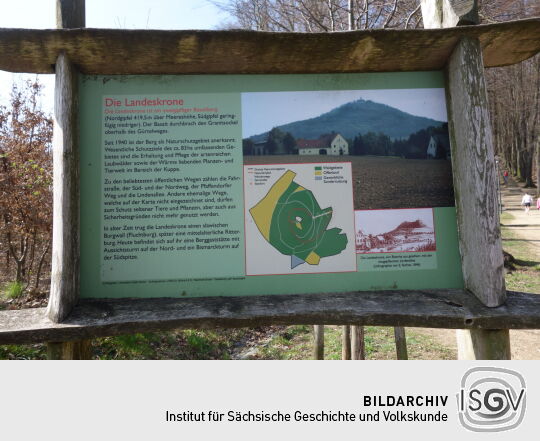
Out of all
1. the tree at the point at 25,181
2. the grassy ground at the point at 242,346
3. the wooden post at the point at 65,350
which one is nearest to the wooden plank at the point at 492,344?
the wooden post at the point at 65,350

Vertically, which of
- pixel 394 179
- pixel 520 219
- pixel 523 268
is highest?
pixel 520 219

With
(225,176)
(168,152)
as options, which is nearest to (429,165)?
(225,176)

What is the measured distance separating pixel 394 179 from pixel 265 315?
3.78 ft

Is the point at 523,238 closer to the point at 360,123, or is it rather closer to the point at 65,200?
the point at 360,123

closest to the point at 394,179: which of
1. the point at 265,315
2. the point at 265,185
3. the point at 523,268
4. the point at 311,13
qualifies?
the point at 265,185

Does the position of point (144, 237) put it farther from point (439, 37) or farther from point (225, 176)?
point (439, 37)

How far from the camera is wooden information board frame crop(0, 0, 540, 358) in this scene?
2039mm

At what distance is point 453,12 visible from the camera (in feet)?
7.29

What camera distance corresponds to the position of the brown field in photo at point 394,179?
2.33 metres

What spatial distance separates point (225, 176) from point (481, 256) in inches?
60.9

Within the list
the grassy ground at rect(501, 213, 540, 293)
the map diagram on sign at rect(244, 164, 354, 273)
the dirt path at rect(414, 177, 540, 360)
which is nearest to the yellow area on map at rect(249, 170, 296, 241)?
the map diagram on sign at rect(244, 164, 354, 273)

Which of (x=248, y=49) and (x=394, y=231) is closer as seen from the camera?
(x=248, y=49)
